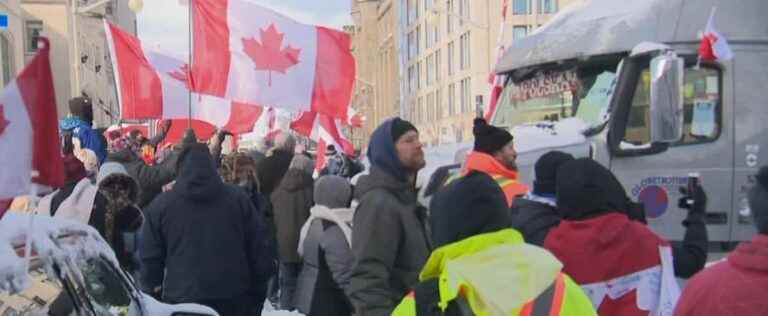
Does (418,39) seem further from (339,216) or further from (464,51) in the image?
(339,216)

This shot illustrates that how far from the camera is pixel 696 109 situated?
7527mm

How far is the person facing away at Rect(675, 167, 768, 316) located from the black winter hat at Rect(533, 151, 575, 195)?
2229mm

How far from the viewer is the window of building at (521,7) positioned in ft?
204

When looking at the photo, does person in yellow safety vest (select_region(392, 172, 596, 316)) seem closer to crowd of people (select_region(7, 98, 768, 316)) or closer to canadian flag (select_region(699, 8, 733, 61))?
crowd of people (select_region(7, 98, 768, 316))

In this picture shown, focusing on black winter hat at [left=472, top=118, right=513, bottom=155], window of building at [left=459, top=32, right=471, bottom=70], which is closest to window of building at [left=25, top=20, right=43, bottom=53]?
window of building at [left=459, top=32, right=471, bottom=70]

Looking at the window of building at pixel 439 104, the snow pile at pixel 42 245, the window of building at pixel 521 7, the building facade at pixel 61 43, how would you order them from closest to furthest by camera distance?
the snow pile at pixel 42 245 → the building facade at pixel 61 43 → the window of building at pixel 521 7 → the window of building at pixel 439 104

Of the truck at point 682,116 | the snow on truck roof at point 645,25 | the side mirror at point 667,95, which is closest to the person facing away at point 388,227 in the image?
the side mirror at point 667,95

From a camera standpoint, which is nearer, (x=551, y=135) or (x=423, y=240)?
(x=423, y=240)

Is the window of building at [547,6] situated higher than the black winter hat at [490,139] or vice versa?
the window of building at [547,6]

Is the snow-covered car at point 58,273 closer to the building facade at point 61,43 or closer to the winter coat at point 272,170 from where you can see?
the winter coat at point 272,170

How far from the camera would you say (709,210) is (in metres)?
7.48

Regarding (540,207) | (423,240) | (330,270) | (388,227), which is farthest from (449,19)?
(388,227)

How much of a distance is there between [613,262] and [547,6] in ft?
189

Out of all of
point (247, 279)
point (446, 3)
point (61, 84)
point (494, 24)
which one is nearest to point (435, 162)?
point (247, 279)
